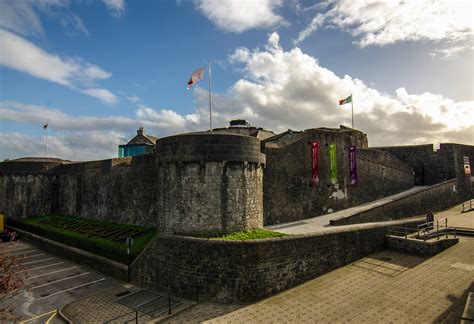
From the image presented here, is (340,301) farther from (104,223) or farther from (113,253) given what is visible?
(104,223)

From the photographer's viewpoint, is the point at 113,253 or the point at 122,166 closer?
the point at 113,253

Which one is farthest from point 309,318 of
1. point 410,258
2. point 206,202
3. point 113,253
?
point 113,253

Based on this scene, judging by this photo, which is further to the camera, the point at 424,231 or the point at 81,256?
the point at 81,256

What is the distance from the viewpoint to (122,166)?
73.3 ft

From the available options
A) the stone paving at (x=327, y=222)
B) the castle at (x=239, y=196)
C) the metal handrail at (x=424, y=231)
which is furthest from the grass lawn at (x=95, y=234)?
the metal handrail at (x=424, y=231)

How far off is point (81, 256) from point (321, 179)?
1673 centimetres

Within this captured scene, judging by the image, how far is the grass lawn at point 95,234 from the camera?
16.9 metres

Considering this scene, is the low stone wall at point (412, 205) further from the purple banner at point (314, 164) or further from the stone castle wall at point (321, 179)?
the purple banner at point (314, 164)

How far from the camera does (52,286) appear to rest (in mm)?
15094

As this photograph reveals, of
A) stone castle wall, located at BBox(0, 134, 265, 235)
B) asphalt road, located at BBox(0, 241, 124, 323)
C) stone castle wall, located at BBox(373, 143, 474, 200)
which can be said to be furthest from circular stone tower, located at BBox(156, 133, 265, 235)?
stone castle wall, located at BBox(373, 143, 474, 200)

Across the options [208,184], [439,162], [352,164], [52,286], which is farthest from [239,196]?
[439,162]

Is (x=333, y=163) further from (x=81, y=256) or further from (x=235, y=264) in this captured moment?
(x=81, y=256)

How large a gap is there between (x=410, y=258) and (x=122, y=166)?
19157mm

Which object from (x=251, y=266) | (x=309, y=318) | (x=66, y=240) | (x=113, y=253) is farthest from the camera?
(x=66, y=240)
